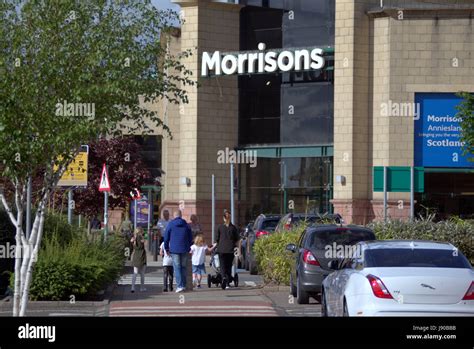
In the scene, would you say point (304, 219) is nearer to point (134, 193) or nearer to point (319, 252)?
point (319, 252)

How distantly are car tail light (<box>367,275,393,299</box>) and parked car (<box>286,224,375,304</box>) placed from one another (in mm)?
7511

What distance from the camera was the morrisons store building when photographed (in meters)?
40.9

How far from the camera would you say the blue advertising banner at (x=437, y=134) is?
4075cm

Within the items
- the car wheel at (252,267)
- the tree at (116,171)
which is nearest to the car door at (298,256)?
the car wheel at (252,267)

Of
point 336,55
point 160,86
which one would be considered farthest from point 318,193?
point 160,86

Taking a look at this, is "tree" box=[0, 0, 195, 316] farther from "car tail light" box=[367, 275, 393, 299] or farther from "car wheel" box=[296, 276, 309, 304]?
"car wheel" box=[296, 276, 309, 304]

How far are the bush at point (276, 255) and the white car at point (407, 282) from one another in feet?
34.8

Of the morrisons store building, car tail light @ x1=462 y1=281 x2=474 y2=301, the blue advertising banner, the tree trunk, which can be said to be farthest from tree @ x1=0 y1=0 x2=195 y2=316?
the blue advertising banner

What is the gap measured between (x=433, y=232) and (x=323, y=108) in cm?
1756

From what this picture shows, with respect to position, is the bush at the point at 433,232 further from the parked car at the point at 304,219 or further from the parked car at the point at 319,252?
the parked car at the point at 319,252
